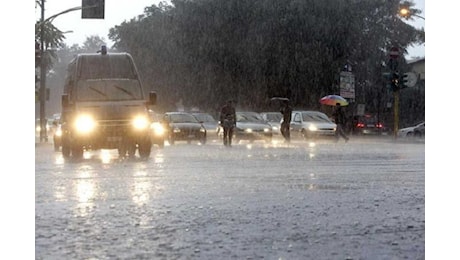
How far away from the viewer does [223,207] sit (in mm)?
5621

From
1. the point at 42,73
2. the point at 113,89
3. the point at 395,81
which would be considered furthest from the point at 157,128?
the point at 395,81

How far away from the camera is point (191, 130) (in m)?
6.23

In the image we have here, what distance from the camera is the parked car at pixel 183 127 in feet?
18.5

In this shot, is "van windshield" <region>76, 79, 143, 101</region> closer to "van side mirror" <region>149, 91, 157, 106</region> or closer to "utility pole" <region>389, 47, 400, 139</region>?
"van side mirror" <region>149, 91, 157, 106</region>

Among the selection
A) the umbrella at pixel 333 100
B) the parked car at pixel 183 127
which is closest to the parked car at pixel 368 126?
the umbrella at pixel 333 100

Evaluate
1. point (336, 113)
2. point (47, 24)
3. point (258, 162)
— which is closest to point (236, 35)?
point (336, 113)

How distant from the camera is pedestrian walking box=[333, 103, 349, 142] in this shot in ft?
18.4

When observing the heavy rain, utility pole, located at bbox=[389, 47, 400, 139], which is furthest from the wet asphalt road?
utility pole, located at bbox=[389, 47, 400, 139]

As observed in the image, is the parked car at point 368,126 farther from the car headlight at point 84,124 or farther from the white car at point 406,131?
the car headlight at point 84,124

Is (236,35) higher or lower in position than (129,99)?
higher

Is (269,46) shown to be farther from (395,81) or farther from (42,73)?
(42,73)

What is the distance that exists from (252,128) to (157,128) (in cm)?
284

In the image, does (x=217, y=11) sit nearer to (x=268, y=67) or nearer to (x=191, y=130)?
(x=268, y=67)
